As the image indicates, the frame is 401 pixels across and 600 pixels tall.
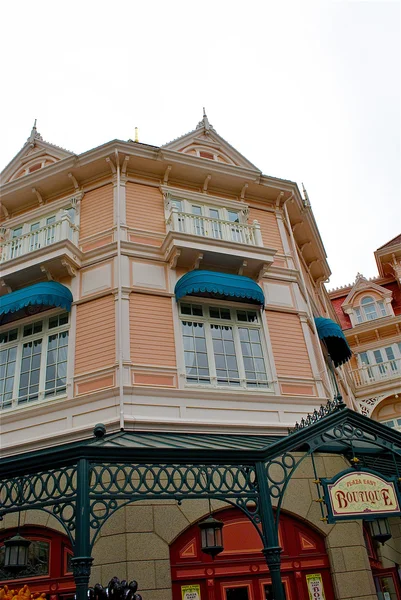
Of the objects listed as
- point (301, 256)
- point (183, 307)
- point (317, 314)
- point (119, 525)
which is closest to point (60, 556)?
point (119, 525)

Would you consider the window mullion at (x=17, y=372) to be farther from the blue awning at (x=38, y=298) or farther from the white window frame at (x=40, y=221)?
the white window frame at (x=40, y=221)

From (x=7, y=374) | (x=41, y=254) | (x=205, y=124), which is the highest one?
(x=205, y=124)

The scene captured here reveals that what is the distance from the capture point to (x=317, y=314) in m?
16.6

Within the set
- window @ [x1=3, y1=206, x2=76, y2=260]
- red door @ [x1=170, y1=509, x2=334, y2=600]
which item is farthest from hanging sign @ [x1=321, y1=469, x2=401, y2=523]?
window @ [x1=3, y1=206, x2=76, y2=260]

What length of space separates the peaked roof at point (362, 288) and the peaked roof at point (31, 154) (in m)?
18.4

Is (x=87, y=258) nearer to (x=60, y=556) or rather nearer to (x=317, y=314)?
(x=60, y=556)

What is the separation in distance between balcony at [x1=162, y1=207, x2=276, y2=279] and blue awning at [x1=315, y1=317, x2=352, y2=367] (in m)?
2.74

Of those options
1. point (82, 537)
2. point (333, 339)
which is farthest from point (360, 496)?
point (333, 339)

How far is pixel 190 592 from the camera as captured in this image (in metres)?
9.09

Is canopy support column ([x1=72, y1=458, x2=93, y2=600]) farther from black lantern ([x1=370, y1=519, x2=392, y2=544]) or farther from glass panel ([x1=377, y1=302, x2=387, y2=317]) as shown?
glass panel ([x1=377, y1=302, x2=387, y2=317])

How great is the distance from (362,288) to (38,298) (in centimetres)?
2105

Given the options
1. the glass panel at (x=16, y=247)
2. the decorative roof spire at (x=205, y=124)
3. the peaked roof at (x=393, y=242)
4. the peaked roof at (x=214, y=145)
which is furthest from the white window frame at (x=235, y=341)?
the peaked roof at (x=393, y=242)

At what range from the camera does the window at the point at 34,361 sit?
461 inches

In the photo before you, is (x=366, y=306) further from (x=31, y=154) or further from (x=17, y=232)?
(x=17, y=232)
